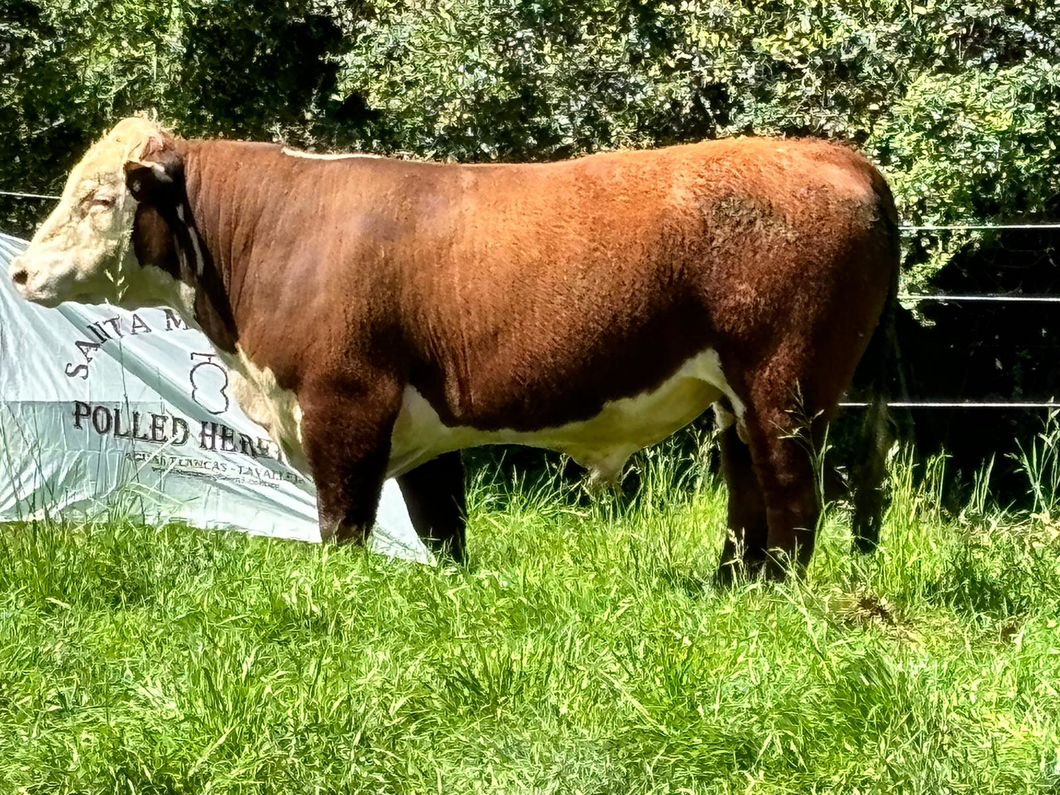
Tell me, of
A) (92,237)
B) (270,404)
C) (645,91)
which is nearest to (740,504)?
(270,404)

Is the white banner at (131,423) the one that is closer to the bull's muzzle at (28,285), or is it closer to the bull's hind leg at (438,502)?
the bull's hind leg at (438,502)

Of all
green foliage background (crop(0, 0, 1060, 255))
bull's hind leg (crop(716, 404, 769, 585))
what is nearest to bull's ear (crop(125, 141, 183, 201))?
bull's hind leg (crop(716, 404, 769, 585))

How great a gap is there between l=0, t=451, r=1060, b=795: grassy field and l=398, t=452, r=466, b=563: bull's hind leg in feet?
0.83

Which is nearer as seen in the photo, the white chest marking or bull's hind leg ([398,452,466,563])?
the white chest marking

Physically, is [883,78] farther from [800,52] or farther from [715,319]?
[715,319]

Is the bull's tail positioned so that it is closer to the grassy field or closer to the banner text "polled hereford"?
the grassy field

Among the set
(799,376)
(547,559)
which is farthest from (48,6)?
(799,376)

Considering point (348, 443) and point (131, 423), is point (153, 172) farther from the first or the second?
point (131, 423)

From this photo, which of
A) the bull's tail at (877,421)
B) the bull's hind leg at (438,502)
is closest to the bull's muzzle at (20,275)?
the bull's hind leg at (438,502)

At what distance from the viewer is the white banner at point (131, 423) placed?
6.80 m

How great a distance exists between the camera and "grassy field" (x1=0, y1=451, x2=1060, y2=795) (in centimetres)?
328

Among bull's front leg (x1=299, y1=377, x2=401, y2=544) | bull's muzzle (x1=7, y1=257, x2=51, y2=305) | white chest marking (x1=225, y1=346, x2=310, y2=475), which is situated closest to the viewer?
bull's front leg (x1=299, y1=377, x2=401, y2=544)

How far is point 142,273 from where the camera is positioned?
542cm

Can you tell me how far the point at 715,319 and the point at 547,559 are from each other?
1158 mm
